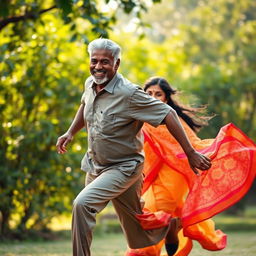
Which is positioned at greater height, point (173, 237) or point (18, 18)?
point (18, 18)

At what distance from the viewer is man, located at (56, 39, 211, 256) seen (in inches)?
211

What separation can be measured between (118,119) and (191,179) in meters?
1.75

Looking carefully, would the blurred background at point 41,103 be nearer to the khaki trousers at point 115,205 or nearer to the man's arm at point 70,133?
the man's arm at point 70,133

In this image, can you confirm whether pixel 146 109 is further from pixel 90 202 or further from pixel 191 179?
pixel 191 179

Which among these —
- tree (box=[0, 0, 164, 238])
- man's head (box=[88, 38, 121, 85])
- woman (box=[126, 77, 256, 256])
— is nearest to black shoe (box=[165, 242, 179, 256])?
woman (box=[126, 77, 256, 256])

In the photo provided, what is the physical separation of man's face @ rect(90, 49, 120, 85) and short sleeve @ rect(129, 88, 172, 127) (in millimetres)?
267

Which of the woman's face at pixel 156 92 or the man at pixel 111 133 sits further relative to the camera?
the woman's face at pixel 156 92

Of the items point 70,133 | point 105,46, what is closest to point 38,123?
point 70,133

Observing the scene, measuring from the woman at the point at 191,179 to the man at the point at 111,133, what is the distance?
105cm

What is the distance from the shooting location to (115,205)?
237 inches

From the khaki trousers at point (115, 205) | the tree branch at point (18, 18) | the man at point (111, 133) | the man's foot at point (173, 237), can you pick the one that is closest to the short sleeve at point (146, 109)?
the man at point (111, 133)

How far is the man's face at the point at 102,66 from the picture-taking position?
5484 millimetres

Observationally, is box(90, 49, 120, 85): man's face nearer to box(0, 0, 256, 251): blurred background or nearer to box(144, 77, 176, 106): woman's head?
box(144, 77, 176, 106): woman's head

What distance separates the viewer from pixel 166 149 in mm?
7203
